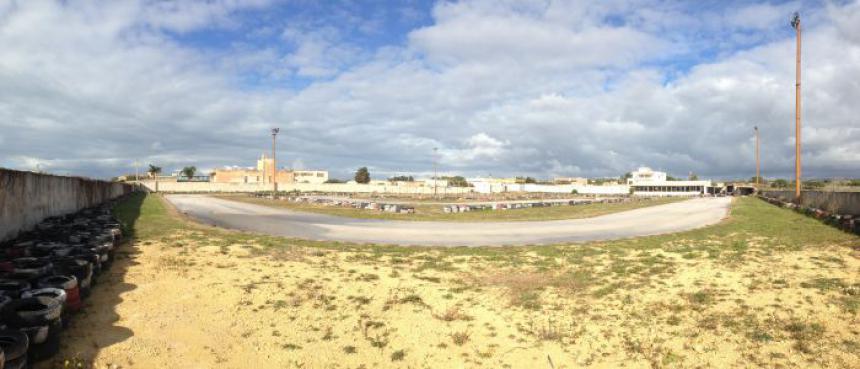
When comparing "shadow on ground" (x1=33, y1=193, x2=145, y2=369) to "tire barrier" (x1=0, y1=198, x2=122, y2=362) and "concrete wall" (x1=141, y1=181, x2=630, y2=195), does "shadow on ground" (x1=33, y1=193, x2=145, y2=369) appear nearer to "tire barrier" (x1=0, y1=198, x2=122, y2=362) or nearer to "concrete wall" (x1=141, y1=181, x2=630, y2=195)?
"tire barrier" (x1=0, y1=198, x2=122, y2=362)

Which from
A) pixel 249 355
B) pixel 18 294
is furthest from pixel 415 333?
pixel 18 294

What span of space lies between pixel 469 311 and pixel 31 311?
6.33 m

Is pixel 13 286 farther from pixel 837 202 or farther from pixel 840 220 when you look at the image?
pixel 837 202

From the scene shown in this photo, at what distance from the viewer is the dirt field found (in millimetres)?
6547

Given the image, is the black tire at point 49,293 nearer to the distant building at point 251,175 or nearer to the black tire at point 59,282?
the black tire at point 59,282

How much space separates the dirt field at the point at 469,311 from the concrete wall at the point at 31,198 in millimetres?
3388

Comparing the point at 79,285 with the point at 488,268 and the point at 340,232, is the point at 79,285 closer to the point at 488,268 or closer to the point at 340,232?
the point at 488,268

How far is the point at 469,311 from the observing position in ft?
27.9

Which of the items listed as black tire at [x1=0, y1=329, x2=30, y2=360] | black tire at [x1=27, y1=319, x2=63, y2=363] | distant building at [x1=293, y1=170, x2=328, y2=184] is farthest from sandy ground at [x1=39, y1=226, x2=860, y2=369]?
distant building at [x1=293, y1=170, x2=328, y2=184]

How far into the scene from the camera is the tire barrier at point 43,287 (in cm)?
551

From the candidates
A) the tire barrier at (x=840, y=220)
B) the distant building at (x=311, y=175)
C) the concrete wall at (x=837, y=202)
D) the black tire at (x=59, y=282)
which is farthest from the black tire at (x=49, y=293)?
the distant building at (x=311, y=175)

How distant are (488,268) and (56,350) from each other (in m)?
8.62

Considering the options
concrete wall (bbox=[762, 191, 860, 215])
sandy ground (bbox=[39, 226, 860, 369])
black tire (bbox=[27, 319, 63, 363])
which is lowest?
sandy ground (bbox=[39, 226, 860, 369])

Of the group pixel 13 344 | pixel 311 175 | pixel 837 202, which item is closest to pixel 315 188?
pixel 311 175
